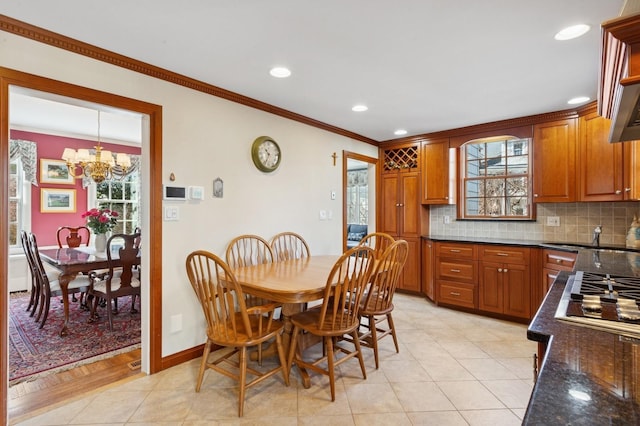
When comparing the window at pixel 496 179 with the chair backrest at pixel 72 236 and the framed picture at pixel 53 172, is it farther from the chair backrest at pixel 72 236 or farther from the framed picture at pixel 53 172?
the framed picture at pixel 53 172

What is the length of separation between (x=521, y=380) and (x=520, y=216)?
226cm

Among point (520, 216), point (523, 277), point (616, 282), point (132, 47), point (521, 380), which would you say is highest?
point (132, 47)

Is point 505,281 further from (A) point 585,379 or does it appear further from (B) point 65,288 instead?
(B) point 65,288

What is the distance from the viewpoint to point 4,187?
1.82m

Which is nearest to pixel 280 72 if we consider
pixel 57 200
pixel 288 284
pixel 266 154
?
pixel 266 154

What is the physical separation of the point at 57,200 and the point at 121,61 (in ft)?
13.5

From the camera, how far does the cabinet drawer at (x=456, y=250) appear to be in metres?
3.80

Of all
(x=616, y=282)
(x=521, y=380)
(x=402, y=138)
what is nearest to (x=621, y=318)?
(x=616, y=282)

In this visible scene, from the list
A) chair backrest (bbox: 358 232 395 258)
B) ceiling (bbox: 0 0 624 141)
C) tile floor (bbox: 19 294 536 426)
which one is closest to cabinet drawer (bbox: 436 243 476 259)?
chair backrest (bbox: 358 232 395 258)

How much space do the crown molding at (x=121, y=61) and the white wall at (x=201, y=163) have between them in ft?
0.12

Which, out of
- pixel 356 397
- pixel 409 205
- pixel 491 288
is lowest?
pixel 356 397

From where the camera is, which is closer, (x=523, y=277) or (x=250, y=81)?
(x=250, y=81)

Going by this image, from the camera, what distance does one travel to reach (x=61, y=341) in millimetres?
2947

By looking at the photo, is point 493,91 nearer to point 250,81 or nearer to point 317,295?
point 250,81
